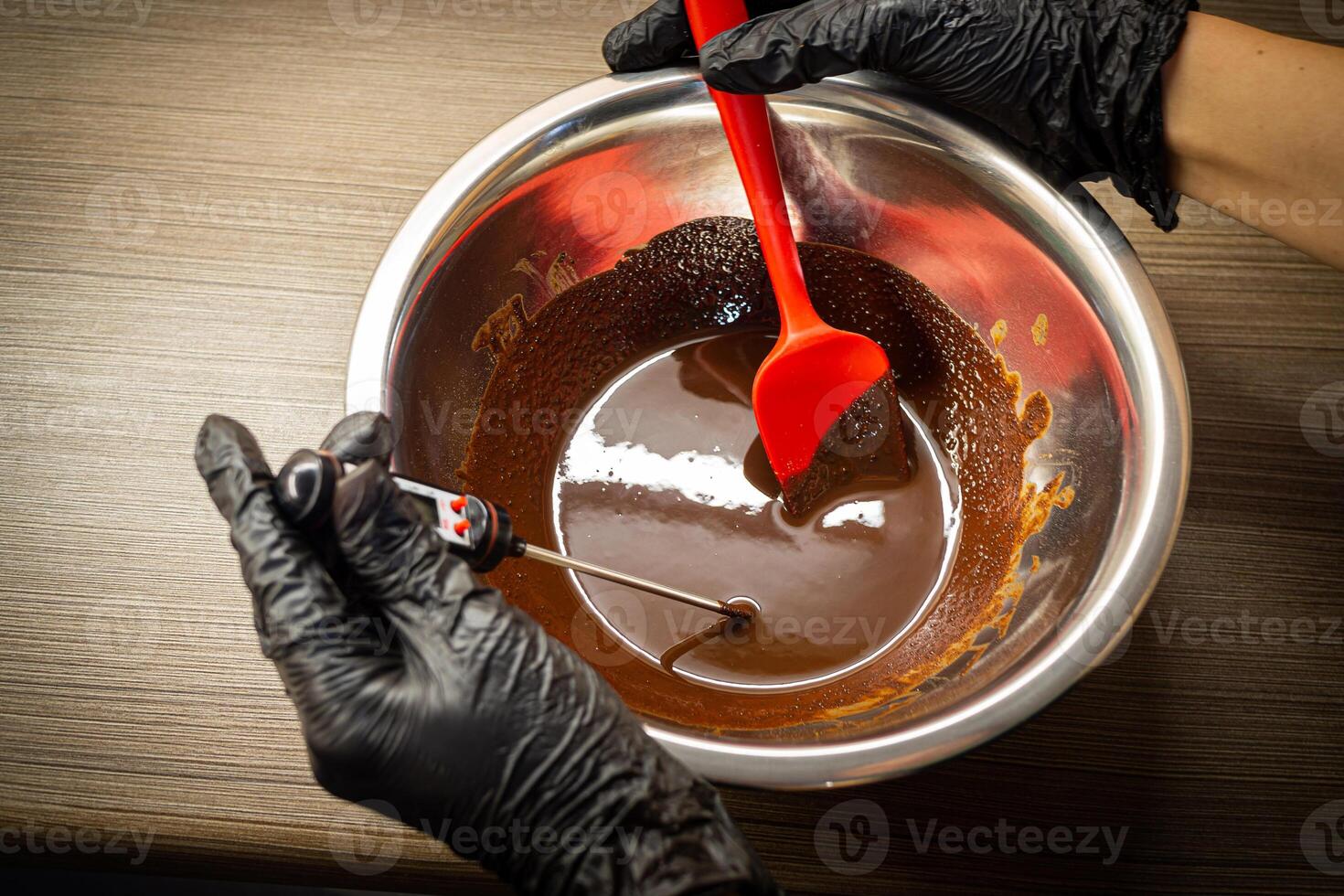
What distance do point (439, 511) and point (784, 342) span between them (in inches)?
18.9

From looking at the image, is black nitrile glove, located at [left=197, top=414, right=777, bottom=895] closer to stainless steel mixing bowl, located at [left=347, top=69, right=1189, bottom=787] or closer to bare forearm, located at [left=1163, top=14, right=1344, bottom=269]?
stainless steel mixing bowl, located at [left=347, top=69, right=1189, bottom=787]

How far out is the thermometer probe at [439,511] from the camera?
660 millimetres

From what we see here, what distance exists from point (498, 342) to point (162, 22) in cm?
85

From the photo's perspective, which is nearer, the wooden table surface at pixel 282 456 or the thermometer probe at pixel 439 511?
the thermometer probe at pixel 439 511

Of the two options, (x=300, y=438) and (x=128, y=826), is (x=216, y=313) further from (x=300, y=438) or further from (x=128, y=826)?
(x=128, y=826)

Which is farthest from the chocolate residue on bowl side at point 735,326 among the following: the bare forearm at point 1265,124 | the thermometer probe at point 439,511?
the bare forearm at point 1265,124

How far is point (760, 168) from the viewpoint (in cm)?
97

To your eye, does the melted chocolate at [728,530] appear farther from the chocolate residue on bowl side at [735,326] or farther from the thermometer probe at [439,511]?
the thermometer probe at [439,511]

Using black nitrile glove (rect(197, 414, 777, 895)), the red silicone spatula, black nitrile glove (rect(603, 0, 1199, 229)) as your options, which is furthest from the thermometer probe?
black nitrile glove (rect(603, 0, 1199, 229))

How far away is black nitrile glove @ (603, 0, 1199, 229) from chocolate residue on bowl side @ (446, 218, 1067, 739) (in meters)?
0.23

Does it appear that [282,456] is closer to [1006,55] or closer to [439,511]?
[439,511]

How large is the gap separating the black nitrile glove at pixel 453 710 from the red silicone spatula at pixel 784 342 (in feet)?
1.50

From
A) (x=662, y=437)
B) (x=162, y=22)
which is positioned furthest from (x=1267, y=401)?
(x=162, y=22)

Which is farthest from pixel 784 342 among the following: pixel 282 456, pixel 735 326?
pixel 282 456
